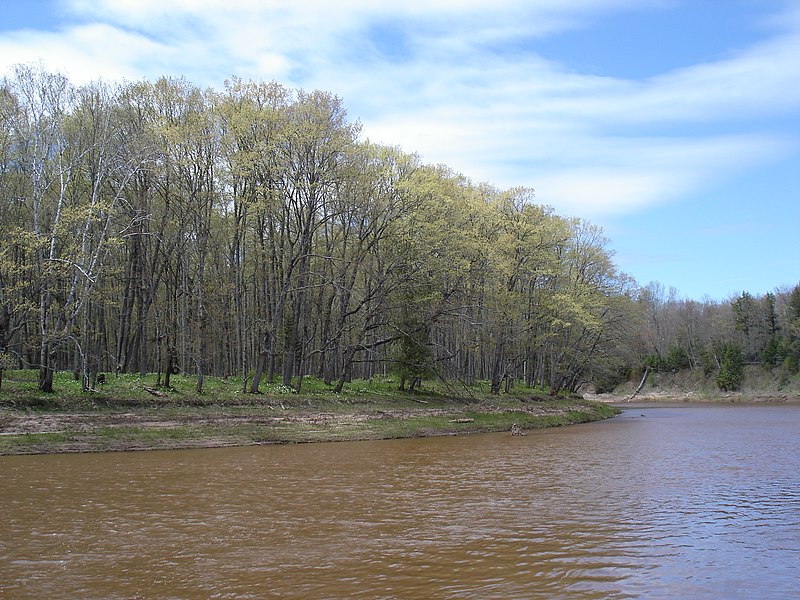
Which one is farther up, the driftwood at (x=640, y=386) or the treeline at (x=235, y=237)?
the treeline at (x=235, y=237)

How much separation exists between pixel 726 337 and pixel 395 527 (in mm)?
110569

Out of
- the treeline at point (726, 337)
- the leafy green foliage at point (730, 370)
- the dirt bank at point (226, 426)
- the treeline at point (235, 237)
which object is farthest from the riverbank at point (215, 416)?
the leafy green foliage at point (730, 370)

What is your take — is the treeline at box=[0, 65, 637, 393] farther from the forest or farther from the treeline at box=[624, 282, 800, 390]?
the treeline at box=[624, 282, 800, 390]

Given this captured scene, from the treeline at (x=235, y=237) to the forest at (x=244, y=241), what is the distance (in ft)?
0.46

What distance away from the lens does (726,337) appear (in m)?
107

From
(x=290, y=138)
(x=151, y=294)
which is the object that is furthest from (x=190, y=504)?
(x=151, y=294)

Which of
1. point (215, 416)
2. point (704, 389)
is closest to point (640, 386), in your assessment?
point (704, 389)

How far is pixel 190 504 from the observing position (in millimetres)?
13711

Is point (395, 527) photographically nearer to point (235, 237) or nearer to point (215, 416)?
point (215, 416)

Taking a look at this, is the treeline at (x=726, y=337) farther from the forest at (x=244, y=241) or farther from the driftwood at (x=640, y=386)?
the forest at (x=244, y=241)

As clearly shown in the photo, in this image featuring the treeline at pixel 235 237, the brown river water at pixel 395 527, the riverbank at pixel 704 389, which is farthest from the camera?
the riverbank at pixel 704 389

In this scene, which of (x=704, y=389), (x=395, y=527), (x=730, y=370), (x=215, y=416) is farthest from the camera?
(x=704, y=389)

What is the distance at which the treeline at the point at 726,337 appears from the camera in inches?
3580

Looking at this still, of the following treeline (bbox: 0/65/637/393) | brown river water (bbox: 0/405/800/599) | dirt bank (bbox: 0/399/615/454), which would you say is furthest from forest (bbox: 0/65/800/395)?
brown river water (bbox: 0/405/800/599)
